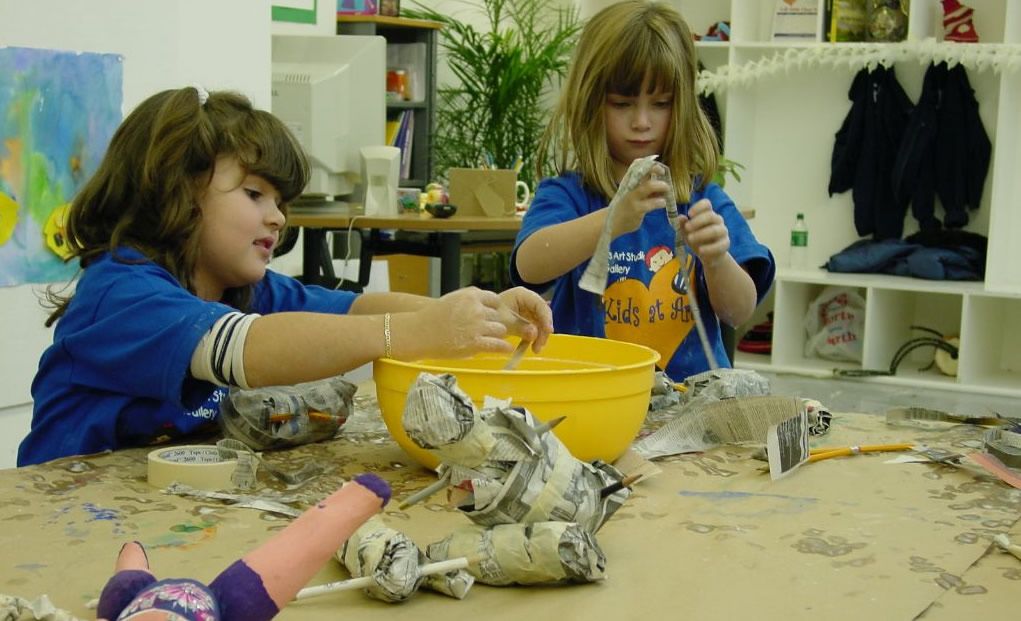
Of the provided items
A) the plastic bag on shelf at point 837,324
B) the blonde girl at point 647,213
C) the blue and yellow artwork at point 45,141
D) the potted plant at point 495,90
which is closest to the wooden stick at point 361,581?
the blonde girl at point 647,213

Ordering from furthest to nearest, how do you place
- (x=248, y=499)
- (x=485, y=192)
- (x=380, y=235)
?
(x=380, y=235), (x=485, y=192), (x=248, y=499)

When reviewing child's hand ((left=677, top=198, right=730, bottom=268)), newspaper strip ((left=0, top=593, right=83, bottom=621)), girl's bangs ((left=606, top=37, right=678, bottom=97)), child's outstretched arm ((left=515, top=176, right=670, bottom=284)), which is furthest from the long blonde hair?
newspaper strip ((left=0, top=593, right=83, bottom=621))

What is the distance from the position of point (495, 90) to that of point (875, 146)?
1.61 metres

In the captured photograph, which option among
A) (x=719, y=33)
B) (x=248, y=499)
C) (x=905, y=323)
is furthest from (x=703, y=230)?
(x=719, y=33)

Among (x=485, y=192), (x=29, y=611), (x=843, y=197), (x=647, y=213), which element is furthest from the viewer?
(x=843, y=197)

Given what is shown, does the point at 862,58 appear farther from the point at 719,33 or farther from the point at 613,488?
the point at 613,488

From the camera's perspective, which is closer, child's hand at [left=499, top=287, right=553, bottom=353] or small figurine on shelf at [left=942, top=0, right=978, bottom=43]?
child's hand at [left=499, top=287, right=553, bottom=353]

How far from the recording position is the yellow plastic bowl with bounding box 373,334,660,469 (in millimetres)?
1065

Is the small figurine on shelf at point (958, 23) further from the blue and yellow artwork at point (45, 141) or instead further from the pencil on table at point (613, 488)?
the pencil on table at point (613, 488)

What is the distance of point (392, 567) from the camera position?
0.81 meters

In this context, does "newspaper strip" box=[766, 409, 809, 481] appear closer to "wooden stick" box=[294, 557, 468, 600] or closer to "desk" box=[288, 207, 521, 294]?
"wooden stick" box=[294, 557, 468, 600]

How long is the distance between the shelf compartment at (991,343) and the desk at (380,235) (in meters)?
2.08

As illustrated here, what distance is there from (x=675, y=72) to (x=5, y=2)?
4.77ft

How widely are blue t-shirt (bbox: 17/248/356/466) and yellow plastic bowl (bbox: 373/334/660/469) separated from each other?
0.19 m
